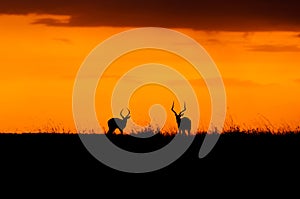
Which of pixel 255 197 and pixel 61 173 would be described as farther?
pixel 61 173

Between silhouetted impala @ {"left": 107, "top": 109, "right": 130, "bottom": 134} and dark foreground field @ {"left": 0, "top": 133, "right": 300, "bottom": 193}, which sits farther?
silhouetted impala @ {"left": 107, "top": 109, "right": 130, "bottom": 134}

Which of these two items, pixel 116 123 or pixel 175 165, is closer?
pixel 175 165

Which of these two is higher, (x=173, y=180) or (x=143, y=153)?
(x=143, y=153)

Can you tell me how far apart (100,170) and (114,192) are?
75.0 inches

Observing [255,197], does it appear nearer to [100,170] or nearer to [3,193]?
[100,170]

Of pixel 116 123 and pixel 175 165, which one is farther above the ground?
pixel 116 123

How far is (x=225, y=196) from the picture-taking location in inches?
747

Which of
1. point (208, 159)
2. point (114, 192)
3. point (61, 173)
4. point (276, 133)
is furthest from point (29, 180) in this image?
point (276, 133)

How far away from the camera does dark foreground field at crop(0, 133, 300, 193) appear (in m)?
20.3

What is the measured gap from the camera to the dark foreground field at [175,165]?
20.3m

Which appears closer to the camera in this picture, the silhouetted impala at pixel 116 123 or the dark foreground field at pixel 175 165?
the dark foreground field at pixel 175 165

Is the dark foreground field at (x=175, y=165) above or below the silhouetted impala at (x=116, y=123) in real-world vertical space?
below

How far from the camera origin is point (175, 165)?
21.6m

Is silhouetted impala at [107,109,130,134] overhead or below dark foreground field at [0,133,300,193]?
overhead
